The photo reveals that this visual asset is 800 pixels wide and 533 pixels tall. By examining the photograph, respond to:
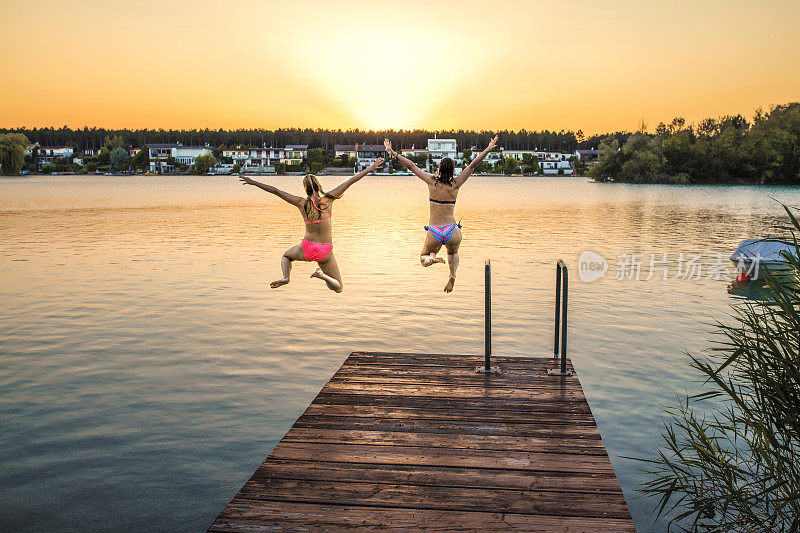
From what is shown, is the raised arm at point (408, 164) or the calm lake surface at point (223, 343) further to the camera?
the raised arm at point (408, 164)

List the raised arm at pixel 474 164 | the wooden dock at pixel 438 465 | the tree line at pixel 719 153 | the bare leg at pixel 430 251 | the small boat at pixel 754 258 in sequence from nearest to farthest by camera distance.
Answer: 1. the wooden dock at pixel 438 465
2. the raised arm at pixel 474 164
3. the bare leg at pixel 430 251
4. the small boat at pixel 754 258
5. the tree line at pixel 719 153

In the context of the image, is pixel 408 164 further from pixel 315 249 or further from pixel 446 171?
pixel 315 249

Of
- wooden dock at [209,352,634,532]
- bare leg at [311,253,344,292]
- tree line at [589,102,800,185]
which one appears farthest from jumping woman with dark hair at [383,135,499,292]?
tree line at [589,102,800,185]

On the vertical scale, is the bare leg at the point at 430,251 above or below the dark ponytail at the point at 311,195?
below

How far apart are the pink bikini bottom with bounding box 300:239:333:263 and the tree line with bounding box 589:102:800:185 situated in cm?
14987

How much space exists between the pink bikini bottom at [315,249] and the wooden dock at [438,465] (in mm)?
2136

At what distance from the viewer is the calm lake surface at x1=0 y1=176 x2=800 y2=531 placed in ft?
30.9

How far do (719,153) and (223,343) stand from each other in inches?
6030

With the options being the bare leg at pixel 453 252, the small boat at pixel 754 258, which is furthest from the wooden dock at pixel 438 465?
the small boat at pixel 754 258

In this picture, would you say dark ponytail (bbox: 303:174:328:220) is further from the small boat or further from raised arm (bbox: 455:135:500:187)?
the small boat

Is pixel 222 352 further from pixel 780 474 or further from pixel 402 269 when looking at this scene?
pixel 402 269

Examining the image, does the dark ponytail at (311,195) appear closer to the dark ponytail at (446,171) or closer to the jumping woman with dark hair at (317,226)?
the jumping woman with dark hair at (317,226)

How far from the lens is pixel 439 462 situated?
7.34 metres

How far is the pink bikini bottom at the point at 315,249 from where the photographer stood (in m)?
10.9
